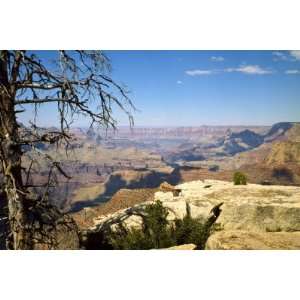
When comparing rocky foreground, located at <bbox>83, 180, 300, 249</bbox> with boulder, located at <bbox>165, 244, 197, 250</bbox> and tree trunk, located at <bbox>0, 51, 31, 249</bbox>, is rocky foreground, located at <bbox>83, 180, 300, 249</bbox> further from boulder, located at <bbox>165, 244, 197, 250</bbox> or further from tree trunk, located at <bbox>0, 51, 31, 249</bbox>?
tree trunk, located at <bbox>0, 51, 31, 249</bbox>

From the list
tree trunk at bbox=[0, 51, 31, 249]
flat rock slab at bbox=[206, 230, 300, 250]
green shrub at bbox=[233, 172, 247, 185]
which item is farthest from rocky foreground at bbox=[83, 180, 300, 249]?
tree trunk at bbox=[0, 51, 31, 249]

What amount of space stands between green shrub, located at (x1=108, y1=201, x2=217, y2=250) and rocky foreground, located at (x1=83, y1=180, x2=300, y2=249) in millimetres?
170

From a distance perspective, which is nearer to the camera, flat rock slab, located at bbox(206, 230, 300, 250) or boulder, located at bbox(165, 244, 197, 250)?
flat rock slab, located at bbox(206, 230, 300, 250)

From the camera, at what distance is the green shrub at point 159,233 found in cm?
702

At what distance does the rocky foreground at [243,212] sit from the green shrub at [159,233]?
0.17 m

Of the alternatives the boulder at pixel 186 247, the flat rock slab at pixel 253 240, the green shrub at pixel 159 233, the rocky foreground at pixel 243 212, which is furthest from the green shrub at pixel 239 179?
the boulder at pixel 186 247

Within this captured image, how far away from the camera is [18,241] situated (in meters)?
6.33

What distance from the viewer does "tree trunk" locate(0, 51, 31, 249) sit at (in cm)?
613

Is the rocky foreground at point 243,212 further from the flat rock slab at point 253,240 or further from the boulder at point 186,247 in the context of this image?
the boulder at point 186,247

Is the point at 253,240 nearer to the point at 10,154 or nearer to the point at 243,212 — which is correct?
the point at 243,212

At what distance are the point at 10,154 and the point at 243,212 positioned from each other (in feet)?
12.4

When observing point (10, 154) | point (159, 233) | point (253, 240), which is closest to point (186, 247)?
point (159, 233)
